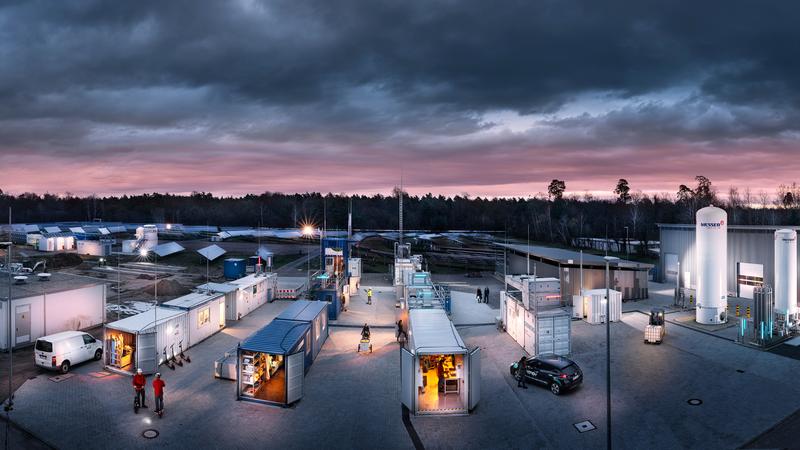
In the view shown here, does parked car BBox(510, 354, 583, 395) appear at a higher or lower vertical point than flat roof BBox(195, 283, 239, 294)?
lower

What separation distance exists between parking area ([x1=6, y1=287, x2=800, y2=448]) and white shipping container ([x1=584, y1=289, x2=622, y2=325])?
5.59 meters

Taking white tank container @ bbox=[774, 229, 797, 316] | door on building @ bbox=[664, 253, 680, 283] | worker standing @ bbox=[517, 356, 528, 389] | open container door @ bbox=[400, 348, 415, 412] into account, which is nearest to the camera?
open container door @ bbox=[400, 348, 415, 412]

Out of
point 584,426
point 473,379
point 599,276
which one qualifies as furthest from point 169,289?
point 599,276

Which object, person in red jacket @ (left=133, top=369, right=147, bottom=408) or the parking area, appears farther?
person in red jacket @ (left=133, top=369, right=147, bottom=408)

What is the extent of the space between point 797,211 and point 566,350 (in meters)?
96.9

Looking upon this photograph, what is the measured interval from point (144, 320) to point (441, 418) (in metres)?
13.7

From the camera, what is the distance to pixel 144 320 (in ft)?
64.4

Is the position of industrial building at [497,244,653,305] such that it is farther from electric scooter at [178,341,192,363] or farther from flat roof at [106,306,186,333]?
flat roof at [106,306,186,333]

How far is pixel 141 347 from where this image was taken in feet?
59.5

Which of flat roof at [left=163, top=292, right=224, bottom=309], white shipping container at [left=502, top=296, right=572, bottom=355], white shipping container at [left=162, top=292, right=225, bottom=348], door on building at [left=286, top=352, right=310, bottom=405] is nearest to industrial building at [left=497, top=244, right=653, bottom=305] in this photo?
white shipping container at [left=502, top=296, right=572, bottom=355]

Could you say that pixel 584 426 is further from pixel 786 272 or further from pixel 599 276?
pixel 599 276

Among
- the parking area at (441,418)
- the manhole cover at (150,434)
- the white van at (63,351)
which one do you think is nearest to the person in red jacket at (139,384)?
the parking area at (441,418)

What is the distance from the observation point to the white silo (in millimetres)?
26531

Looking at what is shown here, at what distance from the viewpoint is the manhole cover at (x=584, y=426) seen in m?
13.8
